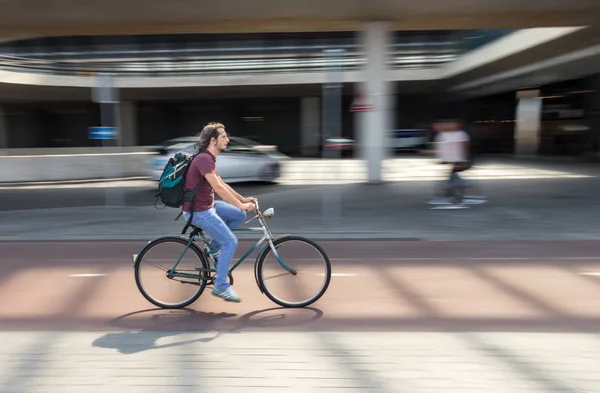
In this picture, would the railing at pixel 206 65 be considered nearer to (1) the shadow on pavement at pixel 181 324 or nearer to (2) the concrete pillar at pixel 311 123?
(2) the concrete pillar at pixel 311 123

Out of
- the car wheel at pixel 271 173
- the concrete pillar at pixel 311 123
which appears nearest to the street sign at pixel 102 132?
the car wheel at pixel 271 173

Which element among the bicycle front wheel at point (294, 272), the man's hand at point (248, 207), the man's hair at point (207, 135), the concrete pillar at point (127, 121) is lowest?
the bicycle front wheel at point (294, 272)

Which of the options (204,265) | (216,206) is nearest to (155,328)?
(204,265)

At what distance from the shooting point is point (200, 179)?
4.42 meters

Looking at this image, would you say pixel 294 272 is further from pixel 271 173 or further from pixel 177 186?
pixel 271 173

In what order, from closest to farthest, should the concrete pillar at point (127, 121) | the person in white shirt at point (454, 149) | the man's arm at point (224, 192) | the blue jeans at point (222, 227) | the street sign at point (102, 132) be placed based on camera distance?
the man's arm at point (224, 192), the blue jeans at point (222, 227), the street sign at point (102, 132), the person in white shirt at point (454, 149), the concrete pillar at point (127, 121)

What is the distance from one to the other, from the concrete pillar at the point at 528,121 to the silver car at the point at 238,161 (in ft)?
57.9

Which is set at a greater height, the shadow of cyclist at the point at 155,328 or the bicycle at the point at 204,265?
the bicycle at the point at 204,265

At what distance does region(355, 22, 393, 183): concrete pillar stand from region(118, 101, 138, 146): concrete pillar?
22.9 m

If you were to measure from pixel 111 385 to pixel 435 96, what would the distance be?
34.1 metres

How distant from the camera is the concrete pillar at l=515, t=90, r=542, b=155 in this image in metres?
26.3

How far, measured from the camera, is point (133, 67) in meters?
27.1

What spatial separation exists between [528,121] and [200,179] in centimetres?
2620

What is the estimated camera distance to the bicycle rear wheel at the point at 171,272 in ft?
15.4
